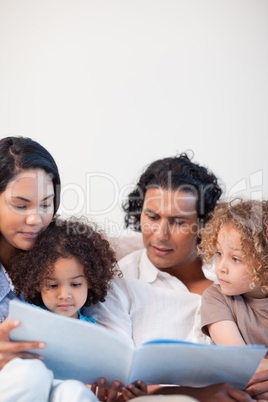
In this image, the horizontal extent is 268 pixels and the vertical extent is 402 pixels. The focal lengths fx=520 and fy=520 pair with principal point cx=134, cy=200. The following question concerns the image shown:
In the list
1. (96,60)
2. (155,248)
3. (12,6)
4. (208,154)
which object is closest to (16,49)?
(12,6)

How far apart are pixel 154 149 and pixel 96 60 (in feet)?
2.64

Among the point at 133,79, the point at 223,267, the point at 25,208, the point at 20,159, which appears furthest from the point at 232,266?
the point at 133,79

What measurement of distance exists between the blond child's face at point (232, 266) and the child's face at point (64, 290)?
549 millimetres

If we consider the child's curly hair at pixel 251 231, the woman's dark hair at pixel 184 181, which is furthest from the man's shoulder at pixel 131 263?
the child's curly hair at pixel 251 231

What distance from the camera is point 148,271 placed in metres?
2.64

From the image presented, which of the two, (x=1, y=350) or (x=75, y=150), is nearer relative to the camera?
(x=1, y=350)

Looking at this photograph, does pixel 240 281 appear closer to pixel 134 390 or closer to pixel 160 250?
pixel 134 390

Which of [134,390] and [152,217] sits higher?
[152,217]

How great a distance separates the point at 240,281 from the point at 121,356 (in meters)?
0.65

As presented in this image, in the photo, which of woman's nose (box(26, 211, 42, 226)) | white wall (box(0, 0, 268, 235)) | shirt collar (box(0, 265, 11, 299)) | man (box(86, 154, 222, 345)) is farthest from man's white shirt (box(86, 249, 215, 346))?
white wall (box(0, 0, 268, 235))

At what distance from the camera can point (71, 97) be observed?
3904mm

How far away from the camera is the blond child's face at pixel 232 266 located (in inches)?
78.1

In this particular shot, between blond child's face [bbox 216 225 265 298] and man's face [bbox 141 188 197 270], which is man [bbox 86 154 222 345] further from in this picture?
blond child's face [bbox 216 225 265 298]

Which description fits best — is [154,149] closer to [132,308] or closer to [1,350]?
[132,308]
